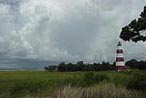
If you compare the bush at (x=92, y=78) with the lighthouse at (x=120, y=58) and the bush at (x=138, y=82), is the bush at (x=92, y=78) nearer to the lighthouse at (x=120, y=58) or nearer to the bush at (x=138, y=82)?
the bush at (x=138, y=82)

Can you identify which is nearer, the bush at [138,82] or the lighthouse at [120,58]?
the bush at [138,82]

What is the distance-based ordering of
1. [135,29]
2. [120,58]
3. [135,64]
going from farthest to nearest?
[120,58]
[135,64]
[135,29]

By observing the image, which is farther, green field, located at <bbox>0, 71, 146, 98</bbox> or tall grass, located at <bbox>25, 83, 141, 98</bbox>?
green field, located at <bbox>0, 71, 146, 98</bbox>

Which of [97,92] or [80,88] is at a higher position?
[80,88]

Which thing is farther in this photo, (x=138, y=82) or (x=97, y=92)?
(x=138, y=82)

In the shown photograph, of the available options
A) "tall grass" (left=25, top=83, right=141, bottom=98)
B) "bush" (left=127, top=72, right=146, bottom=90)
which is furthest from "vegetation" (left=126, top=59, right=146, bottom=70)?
"tall grass" (left=25, top=83, right=141, bottom=98)

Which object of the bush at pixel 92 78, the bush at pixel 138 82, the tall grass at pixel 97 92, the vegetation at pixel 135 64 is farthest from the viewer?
the vegetation at pixel 135 64

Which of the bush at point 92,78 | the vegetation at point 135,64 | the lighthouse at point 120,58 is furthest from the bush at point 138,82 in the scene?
the lighthouse at point 120,58

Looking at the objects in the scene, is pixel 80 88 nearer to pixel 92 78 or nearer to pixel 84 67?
pixel 92 78

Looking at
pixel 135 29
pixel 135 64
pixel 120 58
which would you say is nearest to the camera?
pixel 135 29

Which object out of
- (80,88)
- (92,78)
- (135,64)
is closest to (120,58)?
(135,64)

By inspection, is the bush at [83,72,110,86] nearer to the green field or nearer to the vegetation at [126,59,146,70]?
the green field

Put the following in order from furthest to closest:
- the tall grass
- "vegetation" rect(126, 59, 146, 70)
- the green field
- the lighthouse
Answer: the lighthouse < "vegetation" rect(126, 59, 146, 70) < the green field < the tall grass

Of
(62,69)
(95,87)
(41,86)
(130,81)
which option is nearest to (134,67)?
(130,81)
